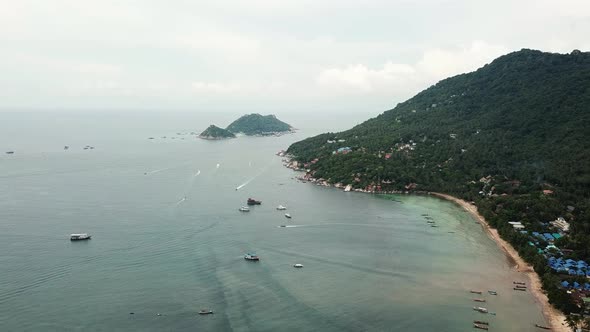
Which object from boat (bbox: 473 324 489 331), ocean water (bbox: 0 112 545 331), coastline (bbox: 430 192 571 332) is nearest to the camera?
boat (bbox: 473 324 489 331)

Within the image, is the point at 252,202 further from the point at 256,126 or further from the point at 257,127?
the point at 256,126

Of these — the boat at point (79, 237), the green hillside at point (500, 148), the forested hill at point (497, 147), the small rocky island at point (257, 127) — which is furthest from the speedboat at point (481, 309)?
the small rocky island at point (257, 127)

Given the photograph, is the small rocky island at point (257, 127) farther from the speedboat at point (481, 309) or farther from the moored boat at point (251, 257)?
the speedboat at point (481, 309)

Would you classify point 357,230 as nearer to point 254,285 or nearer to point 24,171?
point 254,285

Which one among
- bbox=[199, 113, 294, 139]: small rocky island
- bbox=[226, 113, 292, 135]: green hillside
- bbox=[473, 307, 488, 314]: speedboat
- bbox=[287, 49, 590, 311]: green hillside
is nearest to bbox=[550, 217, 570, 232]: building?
bbox=[287, 49, 590, 311]: green hillside

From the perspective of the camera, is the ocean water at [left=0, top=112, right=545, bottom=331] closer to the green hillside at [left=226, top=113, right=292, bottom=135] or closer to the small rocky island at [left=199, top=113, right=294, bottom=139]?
the small rocky island at [left=199, top=113, right=294, bottom=139]

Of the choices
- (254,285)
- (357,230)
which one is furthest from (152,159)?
(254,285)
